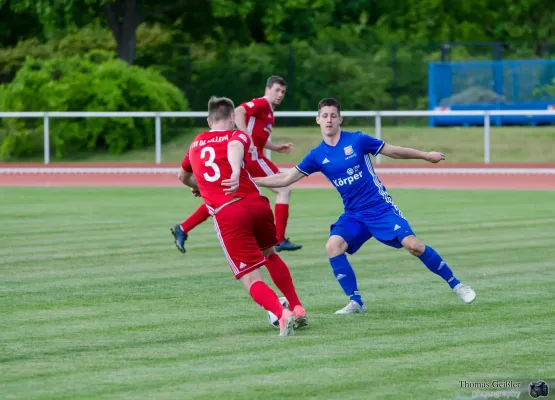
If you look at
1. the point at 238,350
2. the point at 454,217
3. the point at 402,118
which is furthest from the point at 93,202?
the point at 402,118

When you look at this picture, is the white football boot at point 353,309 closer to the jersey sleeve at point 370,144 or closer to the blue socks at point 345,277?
the blue socks at point 345,277

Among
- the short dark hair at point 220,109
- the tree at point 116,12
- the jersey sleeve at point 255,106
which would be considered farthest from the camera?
the tree at point 116,12

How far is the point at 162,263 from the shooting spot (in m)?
13.9

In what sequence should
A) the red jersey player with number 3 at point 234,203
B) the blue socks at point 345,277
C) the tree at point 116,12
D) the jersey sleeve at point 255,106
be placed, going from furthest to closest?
the tree at point 116,12
the jersey sleeve at point 255,106
the blue socks at point 345,277
the red jersey player with number 3 at point 234,203

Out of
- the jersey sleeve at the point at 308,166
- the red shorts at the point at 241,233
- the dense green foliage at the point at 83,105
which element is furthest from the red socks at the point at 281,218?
the dense green foliage at the point at 83,105

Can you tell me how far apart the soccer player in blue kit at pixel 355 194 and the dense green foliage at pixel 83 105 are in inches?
957

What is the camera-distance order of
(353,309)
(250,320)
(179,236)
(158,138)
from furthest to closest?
(158,138)
(179,236)
(353,309)
(250,320)

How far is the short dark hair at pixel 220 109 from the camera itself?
31.3ft

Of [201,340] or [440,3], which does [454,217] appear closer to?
[201,340]

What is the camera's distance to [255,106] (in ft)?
50.2

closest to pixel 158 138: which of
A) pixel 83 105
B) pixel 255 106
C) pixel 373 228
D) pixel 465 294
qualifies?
pixel 83 105

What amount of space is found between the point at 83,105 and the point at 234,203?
2719cm

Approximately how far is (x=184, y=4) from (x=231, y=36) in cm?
418

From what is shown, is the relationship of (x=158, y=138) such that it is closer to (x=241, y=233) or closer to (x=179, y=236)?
(x=179, y=236)
